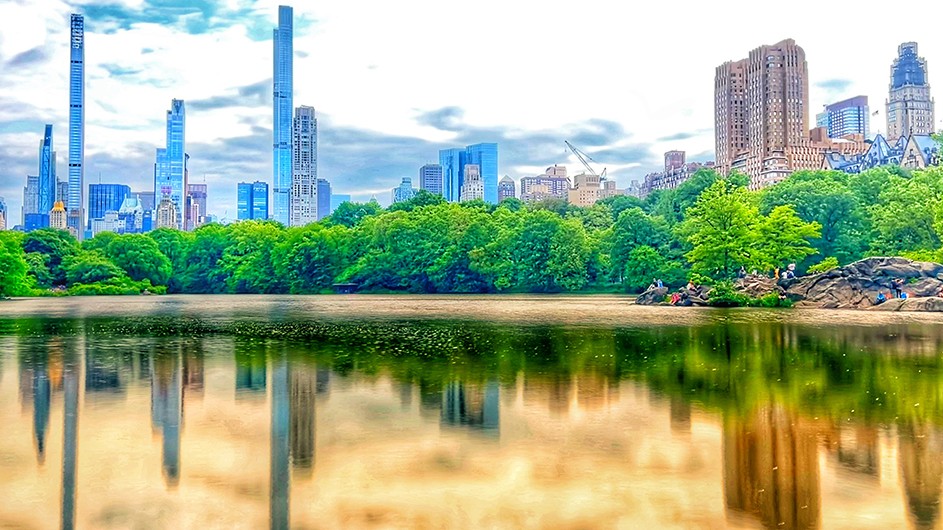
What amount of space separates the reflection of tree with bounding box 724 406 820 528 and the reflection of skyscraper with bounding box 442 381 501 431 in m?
3.38

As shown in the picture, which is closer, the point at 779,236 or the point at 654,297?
the point at 779,236

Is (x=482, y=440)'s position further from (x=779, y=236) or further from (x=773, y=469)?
(x=779, y=236)

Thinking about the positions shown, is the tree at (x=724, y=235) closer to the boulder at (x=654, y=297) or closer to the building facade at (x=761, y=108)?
the boulder at (x=654, y=297)

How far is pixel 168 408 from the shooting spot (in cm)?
1266

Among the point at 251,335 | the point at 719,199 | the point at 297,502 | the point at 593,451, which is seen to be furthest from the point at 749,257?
the point at 297,502

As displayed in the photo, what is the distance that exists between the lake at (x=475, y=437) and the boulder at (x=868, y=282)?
2177cm

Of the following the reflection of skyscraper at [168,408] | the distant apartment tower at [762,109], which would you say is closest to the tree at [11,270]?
the reflection of skyscraper at [168,408]

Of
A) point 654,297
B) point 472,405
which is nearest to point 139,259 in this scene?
point 654,297

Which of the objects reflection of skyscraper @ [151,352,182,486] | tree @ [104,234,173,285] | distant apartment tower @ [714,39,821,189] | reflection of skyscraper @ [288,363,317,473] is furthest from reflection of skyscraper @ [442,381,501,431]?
distant apartment tower @ [714,39,821,189]

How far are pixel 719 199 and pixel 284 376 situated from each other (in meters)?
38.3

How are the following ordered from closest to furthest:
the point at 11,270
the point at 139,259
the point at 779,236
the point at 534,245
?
1. the point at 779,236
2. the point at 11,270
3. the point at 534,245
4. the point at 139,259

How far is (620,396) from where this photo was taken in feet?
43.9


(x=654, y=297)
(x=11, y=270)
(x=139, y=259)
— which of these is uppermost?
(x=139, y=259)

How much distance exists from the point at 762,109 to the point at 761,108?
0.60 m
